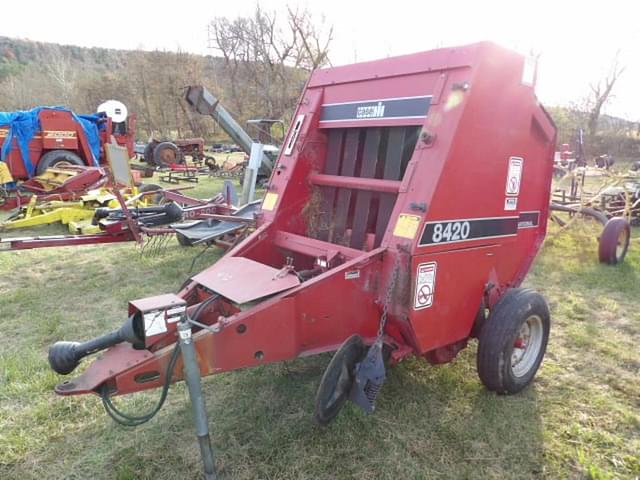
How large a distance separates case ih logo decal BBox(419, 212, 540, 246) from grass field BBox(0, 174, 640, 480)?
998 millimetres

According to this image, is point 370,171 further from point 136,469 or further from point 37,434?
point 37,434

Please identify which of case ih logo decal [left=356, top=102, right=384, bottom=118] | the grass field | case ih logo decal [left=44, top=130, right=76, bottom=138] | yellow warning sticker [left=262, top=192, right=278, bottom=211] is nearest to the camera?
the grass field

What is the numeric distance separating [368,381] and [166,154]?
16417 millimetres

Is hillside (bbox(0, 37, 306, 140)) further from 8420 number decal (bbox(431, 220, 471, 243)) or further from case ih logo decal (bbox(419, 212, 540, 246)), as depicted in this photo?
8420 number decal (bbox(431, 220, 471, 243))

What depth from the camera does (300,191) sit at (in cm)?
331

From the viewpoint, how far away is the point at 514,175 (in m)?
2.81

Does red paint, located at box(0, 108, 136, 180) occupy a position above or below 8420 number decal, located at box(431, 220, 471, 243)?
above

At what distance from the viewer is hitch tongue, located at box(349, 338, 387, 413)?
2.10 meters

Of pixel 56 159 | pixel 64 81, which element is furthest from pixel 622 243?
pixel 64 81

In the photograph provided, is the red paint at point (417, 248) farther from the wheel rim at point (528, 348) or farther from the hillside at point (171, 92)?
the hillside at point (171, 92)

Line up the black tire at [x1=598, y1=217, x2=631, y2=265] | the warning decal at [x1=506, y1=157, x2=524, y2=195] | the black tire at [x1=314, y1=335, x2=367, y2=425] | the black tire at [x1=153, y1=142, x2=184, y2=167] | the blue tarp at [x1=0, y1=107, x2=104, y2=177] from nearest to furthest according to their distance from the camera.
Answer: the black tire at [x1=314, y1=335, x2=367, y2=425] < the warning decal at [x1=506, y1=157, x2=524, y2=195] < the black tire at [x1=598, y1=217, x2=631, y2=265] < the blue tarp at [x1=0, y1=107, x2=104, y2=177] < the black tire at [x1=153, y1=142, x2=184, y2=167]

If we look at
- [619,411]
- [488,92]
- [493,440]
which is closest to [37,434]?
[493,440]

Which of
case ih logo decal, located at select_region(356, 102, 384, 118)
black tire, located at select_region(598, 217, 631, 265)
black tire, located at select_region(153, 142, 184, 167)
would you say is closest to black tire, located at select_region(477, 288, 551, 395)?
case ih logo decal, located at select_region(356, 102, 384, 118)

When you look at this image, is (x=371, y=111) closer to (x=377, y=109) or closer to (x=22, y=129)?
(x=377, y=109)
